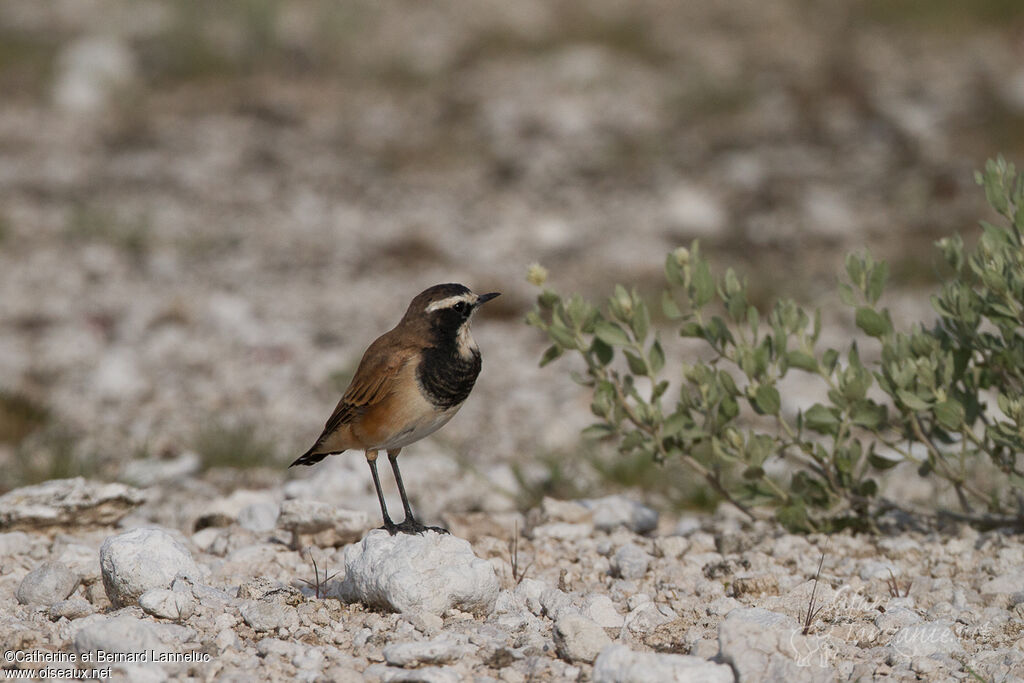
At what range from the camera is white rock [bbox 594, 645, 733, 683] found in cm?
328

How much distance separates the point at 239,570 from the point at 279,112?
963 centimetres

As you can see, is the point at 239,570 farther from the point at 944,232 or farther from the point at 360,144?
the point at 360,144

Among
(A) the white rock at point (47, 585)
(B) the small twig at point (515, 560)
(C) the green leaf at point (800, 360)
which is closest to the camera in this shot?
(A) the white rock at point (47, 585)

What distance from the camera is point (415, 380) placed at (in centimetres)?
461

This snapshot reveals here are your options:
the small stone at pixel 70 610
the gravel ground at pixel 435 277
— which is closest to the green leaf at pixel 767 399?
the gravel ground at pixel 435 277

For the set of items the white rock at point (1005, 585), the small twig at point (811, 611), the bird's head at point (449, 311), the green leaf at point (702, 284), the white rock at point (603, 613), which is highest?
the bird's head at point (449, 311)

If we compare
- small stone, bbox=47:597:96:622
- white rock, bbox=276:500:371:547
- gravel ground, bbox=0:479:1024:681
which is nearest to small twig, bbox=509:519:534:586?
gravel ground, bbox=0:479:1024:681

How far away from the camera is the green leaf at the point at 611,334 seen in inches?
194

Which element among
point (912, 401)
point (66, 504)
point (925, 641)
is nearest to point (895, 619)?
point (925, 641)

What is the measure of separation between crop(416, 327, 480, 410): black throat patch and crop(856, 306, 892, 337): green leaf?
1.64 m

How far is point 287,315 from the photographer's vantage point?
9.47m

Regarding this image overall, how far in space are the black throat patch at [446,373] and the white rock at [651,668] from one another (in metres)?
1.52

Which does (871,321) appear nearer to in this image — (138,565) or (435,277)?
(138,565)

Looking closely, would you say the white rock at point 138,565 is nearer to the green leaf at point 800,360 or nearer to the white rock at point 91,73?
the green leaf at point 800,360
